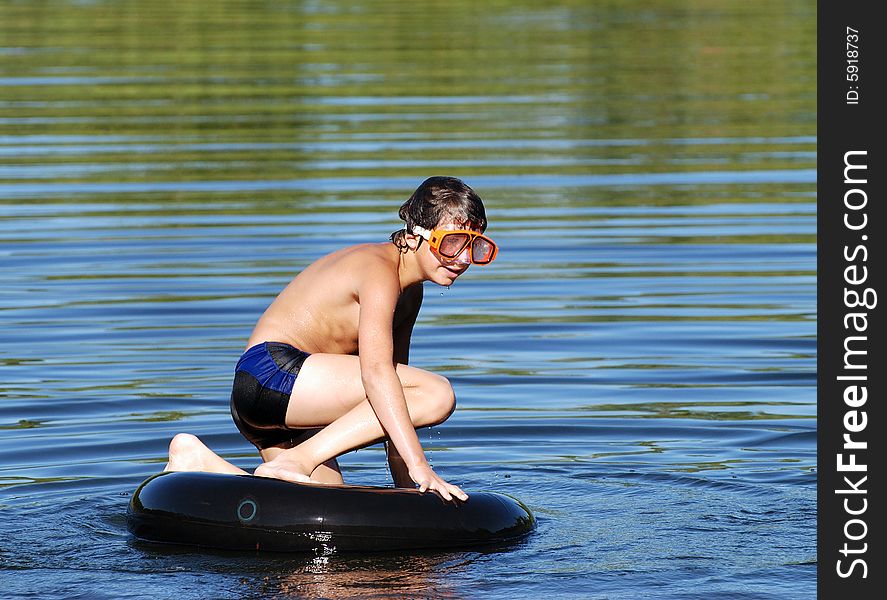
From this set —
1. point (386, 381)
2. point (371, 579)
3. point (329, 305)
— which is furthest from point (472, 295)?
point (371, 579)

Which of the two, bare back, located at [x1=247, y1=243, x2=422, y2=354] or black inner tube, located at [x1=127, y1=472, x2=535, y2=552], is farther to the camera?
bare back, located at [x1=247, y1=243, x2=422, y2=354]

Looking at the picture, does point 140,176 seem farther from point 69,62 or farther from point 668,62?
point 668,62

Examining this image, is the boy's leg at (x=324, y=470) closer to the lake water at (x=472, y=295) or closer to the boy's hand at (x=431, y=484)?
the lake water at (x=472, y=295)

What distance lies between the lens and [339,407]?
294 inches

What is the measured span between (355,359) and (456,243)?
694 millimetres

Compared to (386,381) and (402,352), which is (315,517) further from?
(402,352)

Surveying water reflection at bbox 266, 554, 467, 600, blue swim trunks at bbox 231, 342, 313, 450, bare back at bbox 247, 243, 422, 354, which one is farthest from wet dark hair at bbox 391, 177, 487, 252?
water reflection at bbox 266, 554, 467, 600

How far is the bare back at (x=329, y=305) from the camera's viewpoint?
7469 millimetres

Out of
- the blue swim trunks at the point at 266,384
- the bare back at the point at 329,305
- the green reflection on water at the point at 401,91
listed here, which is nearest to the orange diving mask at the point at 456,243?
the bare back at the point at 329,305

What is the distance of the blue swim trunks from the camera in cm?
746

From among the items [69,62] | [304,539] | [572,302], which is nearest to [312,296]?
[304,539]

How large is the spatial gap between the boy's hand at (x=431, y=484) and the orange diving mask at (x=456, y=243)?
0.94 metres

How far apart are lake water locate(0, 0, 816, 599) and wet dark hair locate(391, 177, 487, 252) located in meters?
1.39

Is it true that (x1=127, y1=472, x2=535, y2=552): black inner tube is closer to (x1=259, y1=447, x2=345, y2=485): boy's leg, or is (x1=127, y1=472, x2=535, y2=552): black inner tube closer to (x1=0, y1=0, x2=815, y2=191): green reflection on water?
(x1=259, y1=447, x2=345, y2=485): boy's leg
